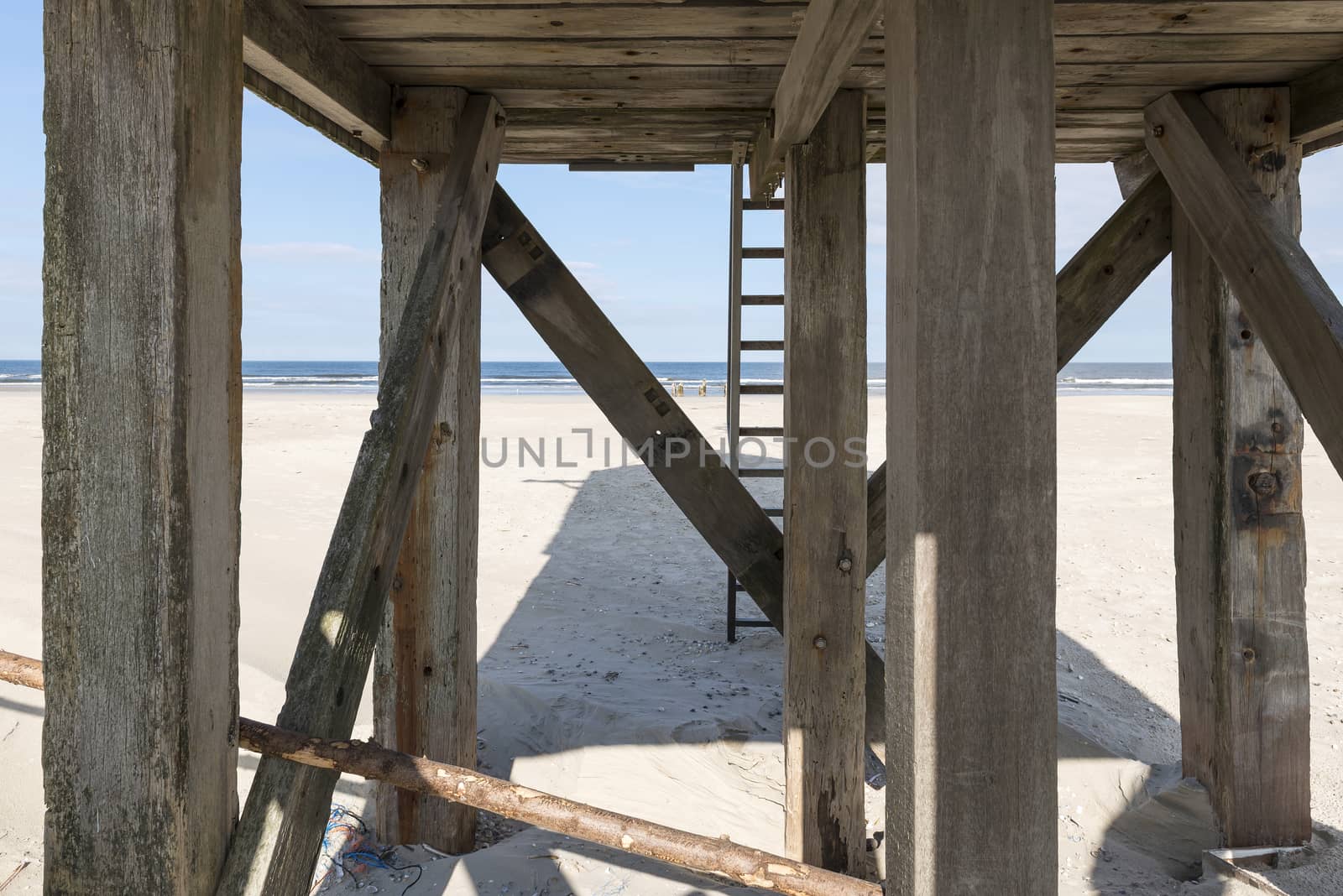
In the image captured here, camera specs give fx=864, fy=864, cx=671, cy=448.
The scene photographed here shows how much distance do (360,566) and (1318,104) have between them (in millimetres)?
3240

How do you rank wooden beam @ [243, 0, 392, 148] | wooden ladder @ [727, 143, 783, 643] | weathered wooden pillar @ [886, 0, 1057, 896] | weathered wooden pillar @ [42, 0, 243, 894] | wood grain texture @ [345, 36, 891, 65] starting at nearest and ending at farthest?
weathered wooden pillar @ [886, 0, 1057, 896] < weathered wooden pillar @ [42, 0, 243, 894] < wooden beam @ [243, 0, 392, 148] < wood grain texture @ [345, 36, 891, 65] < wooden ladder @ [727, 143, 783, 643]

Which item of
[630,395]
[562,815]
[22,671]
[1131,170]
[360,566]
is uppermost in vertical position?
[1131,170]

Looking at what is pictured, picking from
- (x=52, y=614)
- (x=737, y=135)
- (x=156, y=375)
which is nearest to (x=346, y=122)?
(x=737, y=135)

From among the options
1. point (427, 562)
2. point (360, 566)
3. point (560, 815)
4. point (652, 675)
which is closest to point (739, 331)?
point (652, 675)

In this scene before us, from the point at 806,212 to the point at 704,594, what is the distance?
4621 millimetres

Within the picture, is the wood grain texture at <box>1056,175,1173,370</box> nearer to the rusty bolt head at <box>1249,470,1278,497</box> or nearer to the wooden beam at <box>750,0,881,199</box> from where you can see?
the rusty bolt head at <box>1249,470,1278,497</box>

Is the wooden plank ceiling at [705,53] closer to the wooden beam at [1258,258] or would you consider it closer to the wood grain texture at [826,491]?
the wooden beam at [1258,258]

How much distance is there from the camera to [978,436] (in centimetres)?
130

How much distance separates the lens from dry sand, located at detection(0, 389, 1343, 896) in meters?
3.11

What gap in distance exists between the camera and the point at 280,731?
66.9 inches

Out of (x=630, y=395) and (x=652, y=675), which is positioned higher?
(x=630, y=395)

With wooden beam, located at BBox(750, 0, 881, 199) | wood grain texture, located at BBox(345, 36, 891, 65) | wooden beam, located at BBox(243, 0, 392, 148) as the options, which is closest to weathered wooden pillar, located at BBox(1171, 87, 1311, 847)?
wood grain texture, located at BBox(345, 36, 891, 65)

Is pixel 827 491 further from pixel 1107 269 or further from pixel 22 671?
pixel 22 671

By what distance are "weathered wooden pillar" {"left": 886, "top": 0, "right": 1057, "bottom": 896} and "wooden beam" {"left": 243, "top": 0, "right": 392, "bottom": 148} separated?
5.24 ft
